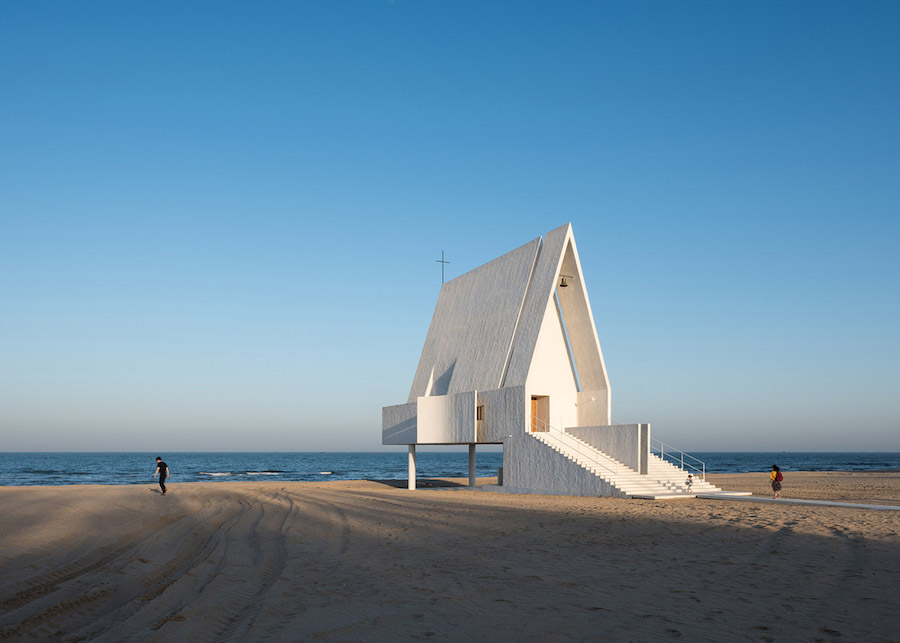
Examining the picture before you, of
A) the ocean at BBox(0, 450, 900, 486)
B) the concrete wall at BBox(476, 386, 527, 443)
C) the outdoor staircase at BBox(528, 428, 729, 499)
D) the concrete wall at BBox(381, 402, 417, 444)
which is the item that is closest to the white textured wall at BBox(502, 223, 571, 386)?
the concrete wall at BBox(476, 386, 527, 443)

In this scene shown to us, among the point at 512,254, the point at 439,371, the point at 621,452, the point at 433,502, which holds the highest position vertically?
the point at 512,254

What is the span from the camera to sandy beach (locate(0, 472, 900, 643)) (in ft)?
19.0

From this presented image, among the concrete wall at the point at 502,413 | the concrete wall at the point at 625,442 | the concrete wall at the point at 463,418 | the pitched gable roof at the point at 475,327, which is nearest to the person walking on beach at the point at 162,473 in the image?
the concrete wall at the point at 463,418

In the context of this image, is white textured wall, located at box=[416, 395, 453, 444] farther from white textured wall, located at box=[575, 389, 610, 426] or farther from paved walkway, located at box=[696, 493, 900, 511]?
paved walkway, located at box=[696, 493, 900, 511]

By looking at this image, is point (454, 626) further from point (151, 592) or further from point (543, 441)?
point (543, 441)

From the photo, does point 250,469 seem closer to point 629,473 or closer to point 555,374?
point 555,374

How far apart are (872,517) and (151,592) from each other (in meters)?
13.2

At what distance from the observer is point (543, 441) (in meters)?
20.8

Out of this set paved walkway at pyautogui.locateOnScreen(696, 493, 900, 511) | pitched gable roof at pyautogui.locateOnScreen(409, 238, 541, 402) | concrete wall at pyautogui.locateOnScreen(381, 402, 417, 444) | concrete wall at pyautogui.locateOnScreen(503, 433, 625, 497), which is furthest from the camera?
concrete wall at pyautogui.locateOnScreen(381, 402, 417, 444)

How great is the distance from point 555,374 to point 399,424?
7031 millimetres

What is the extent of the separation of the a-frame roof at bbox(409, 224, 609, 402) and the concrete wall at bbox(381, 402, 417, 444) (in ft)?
6.13

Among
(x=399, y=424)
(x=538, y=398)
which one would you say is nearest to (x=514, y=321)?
(x=538, y=398)

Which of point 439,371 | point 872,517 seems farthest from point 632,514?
point 439,371

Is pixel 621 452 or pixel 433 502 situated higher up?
pixel 621 452
